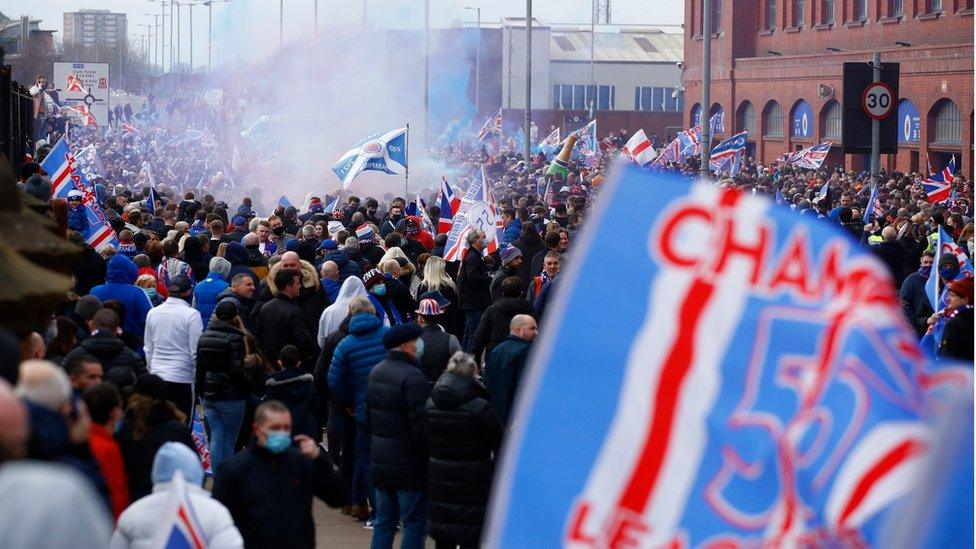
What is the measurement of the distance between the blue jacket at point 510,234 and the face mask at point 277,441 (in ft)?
40.4

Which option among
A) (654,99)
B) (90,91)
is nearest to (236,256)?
(90,91)

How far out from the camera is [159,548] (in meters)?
5.59

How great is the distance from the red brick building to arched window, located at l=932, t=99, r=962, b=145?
0.04m

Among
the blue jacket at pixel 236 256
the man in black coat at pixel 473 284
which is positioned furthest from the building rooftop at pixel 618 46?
the blue jacket at pixel 236 256

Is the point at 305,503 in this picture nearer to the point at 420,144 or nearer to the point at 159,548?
the point at 159,548

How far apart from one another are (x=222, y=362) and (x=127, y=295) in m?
1.80

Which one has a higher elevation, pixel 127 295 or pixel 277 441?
pixel 127 295

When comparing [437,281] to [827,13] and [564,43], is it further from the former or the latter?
[564,43]

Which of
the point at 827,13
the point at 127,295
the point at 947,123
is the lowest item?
the point at 127,295

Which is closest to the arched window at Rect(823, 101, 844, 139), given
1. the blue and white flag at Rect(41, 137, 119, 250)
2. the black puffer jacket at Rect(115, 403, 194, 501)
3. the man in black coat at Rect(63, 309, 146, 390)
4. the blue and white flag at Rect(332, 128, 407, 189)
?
the blue and white flag at Rect(332, 128, 407, 189)

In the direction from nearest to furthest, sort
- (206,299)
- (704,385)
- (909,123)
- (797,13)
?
(704,385)
(206,299)
(909,123)
(797,13)

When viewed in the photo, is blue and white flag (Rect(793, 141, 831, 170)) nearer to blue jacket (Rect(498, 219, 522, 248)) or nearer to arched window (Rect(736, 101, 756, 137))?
blue jacket (Rect(498, 219, 522, 248))

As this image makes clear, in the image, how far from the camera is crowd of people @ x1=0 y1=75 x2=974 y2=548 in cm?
610

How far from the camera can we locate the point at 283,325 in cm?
1084
